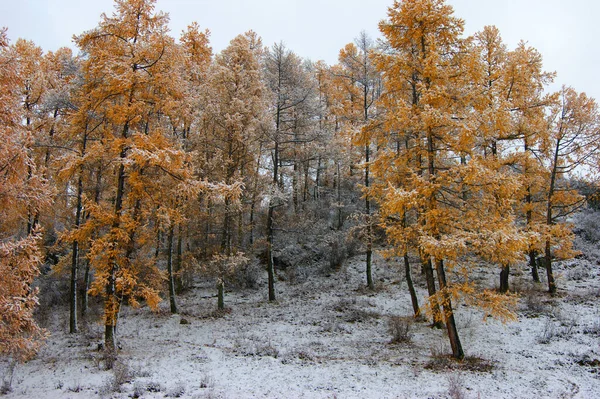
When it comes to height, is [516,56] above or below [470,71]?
above

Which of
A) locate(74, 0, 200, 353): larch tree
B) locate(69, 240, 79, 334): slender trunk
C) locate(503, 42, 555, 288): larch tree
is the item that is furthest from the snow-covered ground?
locate(503, 42, 555, 288): larch tree

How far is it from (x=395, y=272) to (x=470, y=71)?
13.6m

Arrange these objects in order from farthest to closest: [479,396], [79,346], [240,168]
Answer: [240,168] → [79,346] → [479,396]

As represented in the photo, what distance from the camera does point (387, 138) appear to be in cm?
1052

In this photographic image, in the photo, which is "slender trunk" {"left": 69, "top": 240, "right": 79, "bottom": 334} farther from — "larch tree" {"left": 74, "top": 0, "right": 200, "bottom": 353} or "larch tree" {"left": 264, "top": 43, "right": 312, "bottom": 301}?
"larch tree" {"left": 264, "top": 43, "right": 312, "bottom": 301}

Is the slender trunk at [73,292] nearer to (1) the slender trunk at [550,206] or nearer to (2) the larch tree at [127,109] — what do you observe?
(2) the larch tree at [127,109]

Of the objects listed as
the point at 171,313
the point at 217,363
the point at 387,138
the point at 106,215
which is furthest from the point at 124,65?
the point at 171,313

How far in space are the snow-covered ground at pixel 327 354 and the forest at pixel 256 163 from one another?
723 millimetres

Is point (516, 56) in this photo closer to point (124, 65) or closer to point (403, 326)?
point (403, 326)

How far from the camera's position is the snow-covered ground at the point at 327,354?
745cm

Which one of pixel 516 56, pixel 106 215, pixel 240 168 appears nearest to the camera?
pixel 106 215

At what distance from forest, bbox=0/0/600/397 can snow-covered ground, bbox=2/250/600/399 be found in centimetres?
72

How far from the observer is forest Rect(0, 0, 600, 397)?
8.03 m

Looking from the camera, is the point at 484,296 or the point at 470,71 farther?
the point at 470,71
